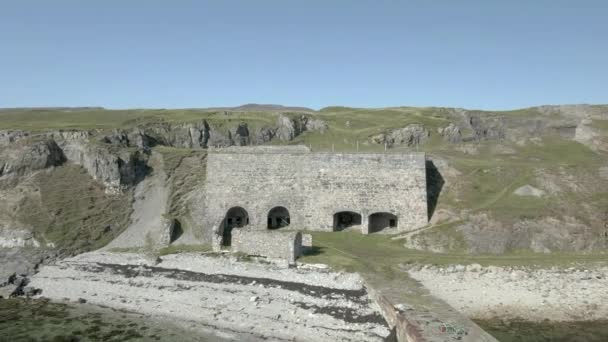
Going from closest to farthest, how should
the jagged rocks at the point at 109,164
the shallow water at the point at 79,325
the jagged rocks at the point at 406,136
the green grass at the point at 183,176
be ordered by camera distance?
the shallow water at the point at 79,325 < the green grass at the point at 183,176 < the jagged rocks at the point at 109,164 < the jagged rocks at the point at 406,136

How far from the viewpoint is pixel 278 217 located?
3866 centimetres

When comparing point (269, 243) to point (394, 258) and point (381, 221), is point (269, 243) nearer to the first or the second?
point (394, 258)

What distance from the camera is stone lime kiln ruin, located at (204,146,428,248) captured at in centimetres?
3562

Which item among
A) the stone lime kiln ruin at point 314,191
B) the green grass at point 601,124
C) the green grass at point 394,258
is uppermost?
the green grass at point 601,124

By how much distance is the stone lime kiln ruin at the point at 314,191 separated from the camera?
35625 mm

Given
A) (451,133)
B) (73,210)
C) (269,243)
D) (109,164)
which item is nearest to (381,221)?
(269,243)

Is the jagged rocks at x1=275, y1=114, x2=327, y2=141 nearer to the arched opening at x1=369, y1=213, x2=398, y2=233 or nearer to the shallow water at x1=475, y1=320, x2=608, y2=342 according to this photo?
the arched opening at x1=369, y1=213, x2=398, y2=233

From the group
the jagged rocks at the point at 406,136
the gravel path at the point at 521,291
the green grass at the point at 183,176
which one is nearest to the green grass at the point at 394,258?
the gravel path at the point at 521,291

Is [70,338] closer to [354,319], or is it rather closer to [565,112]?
[354,319]

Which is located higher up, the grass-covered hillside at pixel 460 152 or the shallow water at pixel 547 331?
the grass-covered hillside at pixel 460 152

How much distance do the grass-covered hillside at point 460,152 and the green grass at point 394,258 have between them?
68.6 inches

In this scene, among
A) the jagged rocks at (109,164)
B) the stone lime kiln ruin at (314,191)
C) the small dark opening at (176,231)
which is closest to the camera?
the small dark opening at (176,231)

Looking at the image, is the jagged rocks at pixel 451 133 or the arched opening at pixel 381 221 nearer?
the arched opening at pixel 381 221

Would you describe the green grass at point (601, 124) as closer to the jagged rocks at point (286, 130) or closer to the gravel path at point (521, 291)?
the jagged rocks at point (286, 130)
